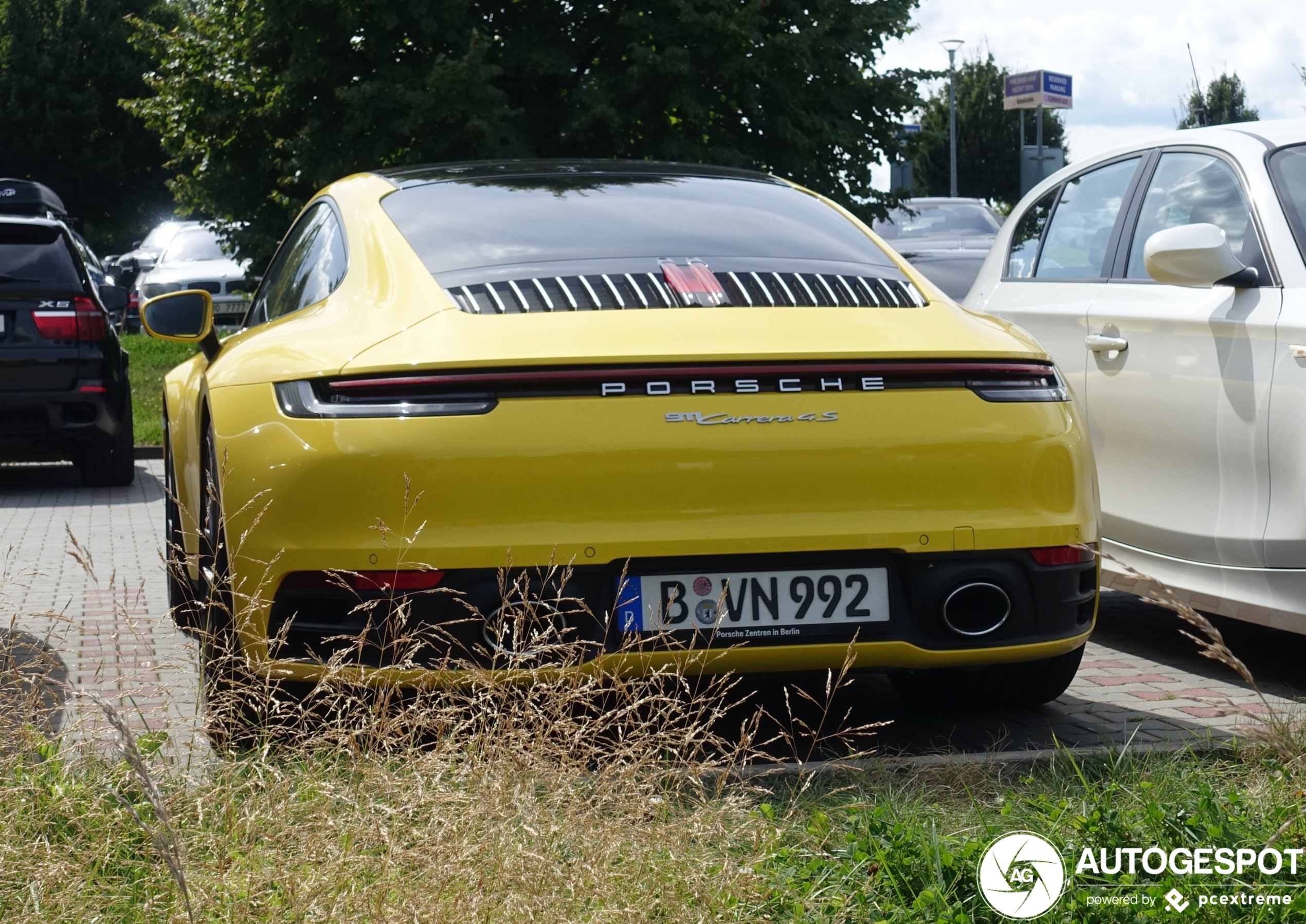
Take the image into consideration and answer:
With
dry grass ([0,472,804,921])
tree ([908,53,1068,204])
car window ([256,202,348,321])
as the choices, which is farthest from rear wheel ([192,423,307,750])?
tree ([908,53,1068,204])

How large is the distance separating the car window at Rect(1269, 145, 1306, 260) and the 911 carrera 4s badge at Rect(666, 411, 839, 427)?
6.63 feet

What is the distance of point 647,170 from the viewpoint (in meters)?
4.73

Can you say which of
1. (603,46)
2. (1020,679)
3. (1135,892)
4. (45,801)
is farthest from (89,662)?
(603,46)

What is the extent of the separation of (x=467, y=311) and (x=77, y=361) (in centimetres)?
771

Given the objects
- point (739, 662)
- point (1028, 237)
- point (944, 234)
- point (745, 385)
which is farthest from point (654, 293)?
point (944, 234)

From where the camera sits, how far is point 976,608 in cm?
367

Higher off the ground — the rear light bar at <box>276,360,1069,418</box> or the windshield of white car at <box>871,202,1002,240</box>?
the windshield of white car at <box>871,202,1002,240</box>

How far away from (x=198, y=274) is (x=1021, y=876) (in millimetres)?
23327

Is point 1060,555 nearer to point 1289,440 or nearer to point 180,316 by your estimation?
point 1289,440

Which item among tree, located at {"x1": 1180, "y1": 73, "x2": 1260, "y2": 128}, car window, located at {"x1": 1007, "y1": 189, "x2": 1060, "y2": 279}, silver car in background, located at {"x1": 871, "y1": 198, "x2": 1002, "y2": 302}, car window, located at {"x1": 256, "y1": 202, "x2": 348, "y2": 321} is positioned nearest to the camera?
car window, located at {"x1": 256, "y1": 202, "x2": 348, "y2": 321}

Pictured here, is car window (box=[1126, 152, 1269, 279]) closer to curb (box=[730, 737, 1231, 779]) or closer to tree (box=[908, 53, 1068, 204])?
curb (box=[730, 737, 1231, 779])

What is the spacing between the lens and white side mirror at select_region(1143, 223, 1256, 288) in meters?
4.77

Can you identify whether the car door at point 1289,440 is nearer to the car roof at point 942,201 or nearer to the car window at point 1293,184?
the car window at point 1293,184
